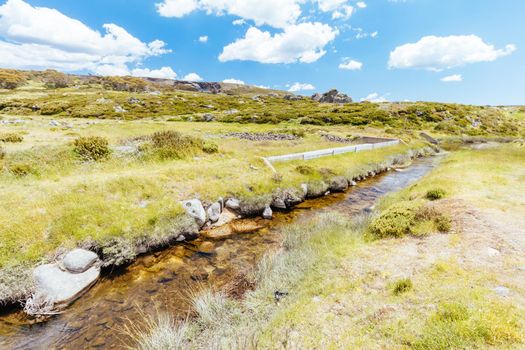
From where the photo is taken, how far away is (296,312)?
6.75 meters

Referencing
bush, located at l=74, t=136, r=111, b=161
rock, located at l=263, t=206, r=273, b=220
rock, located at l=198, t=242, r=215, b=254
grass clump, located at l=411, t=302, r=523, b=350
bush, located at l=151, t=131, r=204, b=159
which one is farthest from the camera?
bush, located at l=151, t=131, r=204, b=159

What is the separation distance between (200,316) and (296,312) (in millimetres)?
3046

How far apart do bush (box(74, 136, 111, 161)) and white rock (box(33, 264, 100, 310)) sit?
11013mm

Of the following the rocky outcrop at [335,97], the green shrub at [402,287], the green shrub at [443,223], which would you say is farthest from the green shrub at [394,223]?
the rocky outcrop at [335,97]

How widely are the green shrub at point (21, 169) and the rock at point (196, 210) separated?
392 inches

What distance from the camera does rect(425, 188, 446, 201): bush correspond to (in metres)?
14.2

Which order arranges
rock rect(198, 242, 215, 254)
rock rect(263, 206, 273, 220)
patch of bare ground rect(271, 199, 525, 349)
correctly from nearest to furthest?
patch of bare ground rect(271, 199, 525, 349) → rock rect(198, 242, 215, 254) → rock rect(263, 206, 273, 220)

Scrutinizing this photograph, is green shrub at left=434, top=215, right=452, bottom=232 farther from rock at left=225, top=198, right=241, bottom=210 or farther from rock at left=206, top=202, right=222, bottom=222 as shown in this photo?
rock at left=206, top=202, right=222, bottom=222

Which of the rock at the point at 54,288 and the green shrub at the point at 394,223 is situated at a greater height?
the green shrub at the point at 394,223

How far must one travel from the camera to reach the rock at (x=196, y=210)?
1400 cm

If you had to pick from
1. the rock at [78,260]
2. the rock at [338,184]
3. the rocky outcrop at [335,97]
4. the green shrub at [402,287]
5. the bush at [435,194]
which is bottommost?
the rock at [78,260]

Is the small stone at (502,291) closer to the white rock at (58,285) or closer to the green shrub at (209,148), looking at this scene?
the white rock at (58,285)

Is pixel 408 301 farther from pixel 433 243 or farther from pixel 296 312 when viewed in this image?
pixel 433 243

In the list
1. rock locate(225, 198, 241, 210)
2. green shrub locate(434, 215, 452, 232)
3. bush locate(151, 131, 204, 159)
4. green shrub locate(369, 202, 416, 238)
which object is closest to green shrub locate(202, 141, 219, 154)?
bush locate(151, 131, 204, 159)
